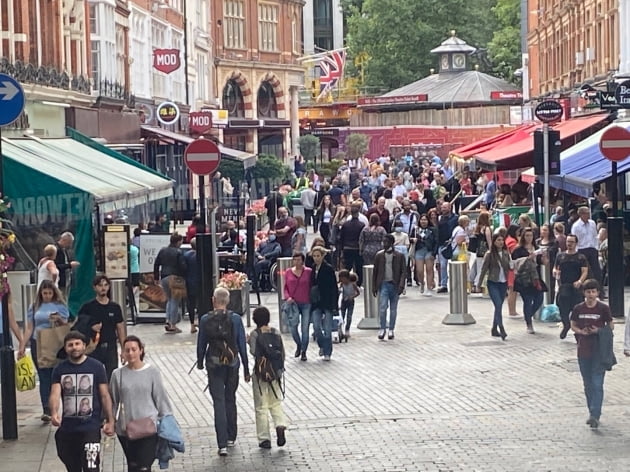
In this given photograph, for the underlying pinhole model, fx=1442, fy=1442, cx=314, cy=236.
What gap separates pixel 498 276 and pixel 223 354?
7.71m

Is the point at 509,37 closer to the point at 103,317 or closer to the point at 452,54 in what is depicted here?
the point at 452,54

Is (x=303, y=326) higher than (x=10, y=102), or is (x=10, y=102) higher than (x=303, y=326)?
(x=10, y=102)

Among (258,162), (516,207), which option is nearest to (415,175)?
(258,162)

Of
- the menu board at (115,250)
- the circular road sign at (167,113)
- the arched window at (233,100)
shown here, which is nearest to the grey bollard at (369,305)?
the menu board at (115,250)

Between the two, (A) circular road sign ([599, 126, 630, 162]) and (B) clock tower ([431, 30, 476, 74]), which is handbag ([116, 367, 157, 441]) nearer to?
(A) circular road sign ([599, 126, 630, 162])

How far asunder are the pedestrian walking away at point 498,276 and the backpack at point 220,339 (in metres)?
7.27

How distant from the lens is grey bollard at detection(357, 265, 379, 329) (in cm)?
2194

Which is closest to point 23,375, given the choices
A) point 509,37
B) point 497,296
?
point 497,296

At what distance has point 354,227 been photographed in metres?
26.6

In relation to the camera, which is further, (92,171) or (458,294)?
(92,171)

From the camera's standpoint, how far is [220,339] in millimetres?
13609

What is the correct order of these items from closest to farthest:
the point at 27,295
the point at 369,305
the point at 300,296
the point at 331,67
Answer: the point at 27,295 → the point at 300,296 → the point at 369,305 → the point at 331,67

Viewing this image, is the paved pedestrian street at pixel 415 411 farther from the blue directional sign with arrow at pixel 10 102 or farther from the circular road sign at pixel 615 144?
the blue directional sign with arrow at pixel 10 102

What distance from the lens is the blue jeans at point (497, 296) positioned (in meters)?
20.1
